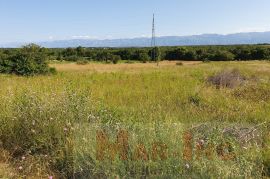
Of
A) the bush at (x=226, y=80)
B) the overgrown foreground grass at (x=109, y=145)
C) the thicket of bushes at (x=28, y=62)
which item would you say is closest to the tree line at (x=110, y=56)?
the thicket of bushes at (x=28, y=62)

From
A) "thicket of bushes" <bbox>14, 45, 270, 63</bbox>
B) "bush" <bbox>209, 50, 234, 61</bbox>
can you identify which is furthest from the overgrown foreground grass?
"bush" <bbox>209, 50, 234, 61</bbox>

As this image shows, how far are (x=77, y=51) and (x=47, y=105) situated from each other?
7759cm

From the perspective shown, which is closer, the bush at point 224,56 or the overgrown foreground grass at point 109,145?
the overgrown foreground grass at point 109,145

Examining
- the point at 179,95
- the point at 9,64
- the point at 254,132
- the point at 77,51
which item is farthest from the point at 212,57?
the point at 254,132

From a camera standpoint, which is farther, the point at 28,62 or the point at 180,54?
the point at 180,54

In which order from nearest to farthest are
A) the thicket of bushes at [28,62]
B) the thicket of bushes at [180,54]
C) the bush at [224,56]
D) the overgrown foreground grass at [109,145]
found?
the overgrown foreground grass at [109,145] → the thicket of bushes at [28,62] → the bush at [224,56] → the thicket of bushes at [180,54]

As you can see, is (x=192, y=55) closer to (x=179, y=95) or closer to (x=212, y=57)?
(x=212, y=57)

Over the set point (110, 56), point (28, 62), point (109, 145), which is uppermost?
point (109, 145)

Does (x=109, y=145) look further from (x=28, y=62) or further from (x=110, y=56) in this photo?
(x=110, y=56)

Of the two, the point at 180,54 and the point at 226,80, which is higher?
the point at 226,80

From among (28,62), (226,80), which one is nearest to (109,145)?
(226,80)

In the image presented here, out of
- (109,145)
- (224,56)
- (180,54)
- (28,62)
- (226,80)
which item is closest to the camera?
(109,145)

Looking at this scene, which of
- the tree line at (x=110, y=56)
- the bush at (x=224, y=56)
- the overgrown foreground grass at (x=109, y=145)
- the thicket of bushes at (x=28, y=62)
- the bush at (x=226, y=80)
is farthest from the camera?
the bush at (x=224, y=56)

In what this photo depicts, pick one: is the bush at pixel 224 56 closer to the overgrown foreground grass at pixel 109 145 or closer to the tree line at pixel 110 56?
the tree line at pixel 110 56
